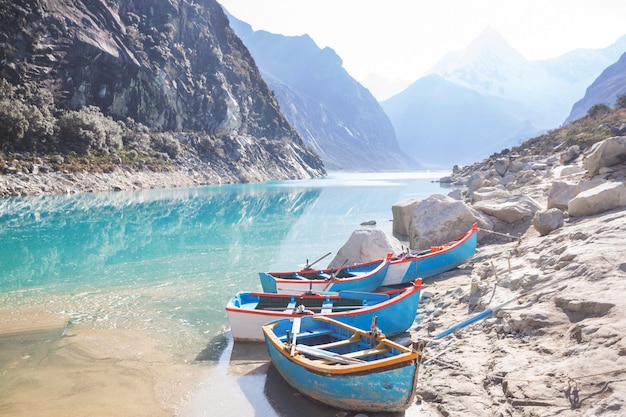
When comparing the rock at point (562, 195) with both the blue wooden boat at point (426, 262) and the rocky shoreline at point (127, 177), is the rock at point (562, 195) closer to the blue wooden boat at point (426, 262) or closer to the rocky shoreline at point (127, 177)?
the blue wooden boat at point (426, 262)

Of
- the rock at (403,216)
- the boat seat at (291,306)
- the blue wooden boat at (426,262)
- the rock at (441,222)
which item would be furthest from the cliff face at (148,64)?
the boat seat at (291,306)

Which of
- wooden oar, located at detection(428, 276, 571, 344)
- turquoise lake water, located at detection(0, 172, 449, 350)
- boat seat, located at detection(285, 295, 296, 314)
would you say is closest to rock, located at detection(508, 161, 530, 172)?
turquoise lake water, located at detection(0, 172, 449, 350)

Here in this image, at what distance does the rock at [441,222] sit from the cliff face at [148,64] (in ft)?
239

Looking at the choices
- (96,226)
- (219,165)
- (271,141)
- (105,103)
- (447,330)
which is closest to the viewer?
(447,330)

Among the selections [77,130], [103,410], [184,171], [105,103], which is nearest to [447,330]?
[103,410]

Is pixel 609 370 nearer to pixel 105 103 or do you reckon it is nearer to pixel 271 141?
pixel 105 103

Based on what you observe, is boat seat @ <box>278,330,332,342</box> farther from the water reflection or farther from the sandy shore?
the water reflection

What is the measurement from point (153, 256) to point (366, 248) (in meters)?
11.4

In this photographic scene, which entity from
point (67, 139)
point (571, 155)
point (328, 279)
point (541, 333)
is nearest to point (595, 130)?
point (571, 155)

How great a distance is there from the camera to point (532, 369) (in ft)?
22.3

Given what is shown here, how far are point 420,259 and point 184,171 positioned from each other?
78.0 m

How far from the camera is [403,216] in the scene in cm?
2694

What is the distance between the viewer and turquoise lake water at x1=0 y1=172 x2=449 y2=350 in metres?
13.6

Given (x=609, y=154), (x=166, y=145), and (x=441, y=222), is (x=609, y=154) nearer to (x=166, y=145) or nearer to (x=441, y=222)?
(x=441, y=222)
